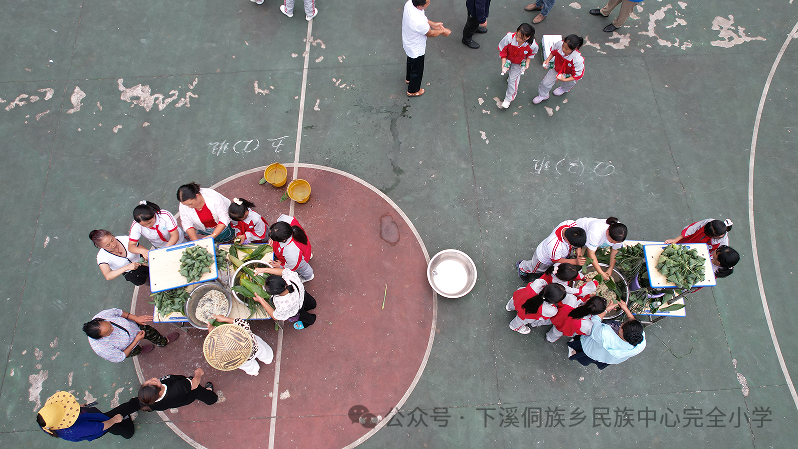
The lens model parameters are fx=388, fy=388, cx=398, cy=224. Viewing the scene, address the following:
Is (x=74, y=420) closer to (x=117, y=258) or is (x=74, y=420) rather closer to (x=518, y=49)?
(x=117, y=258)

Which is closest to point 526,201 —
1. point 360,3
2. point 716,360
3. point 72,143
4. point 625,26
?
point 716,360

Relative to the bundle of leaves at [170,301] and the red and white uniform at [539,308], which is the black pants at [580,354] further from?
the bundle of leaves at [170,301]

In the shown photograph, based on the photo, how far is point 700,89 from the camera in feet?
27.7

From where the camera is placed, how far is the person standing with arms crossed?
6.64 m

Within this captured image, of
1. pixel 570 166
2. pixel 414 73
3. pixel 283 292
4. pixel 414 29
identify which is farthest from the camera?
pixel 570 166

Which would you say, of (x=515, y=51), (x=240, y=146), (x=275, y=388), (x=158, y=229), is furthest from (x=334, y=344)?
(x=515, y=51)

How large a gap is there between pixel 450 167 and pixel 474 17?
10.8ft

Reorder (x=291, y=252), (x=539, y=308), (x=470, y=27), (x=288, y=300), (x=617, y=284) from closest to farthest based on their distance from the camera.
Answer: (x=288, y=300)
(x=539, y=308)
(x=291, y=252)
(x=617, y=284)
(x=470, y=27)

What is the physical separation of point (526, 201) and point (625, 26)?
17.5 ft

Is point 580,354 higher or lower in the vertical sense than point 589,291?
lower

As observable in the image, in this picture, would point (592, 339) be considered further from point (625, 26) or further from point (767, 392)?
point (625, 26)

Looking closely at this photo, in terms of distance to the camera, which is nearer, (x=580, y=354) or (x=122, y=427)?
(x=122, y=427)

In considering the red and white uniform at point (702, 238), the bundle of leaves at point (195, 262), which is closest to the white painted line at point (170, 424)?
the bundle of leaves at point (195, 262)

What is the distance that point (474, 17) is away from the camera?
26.6 feet
